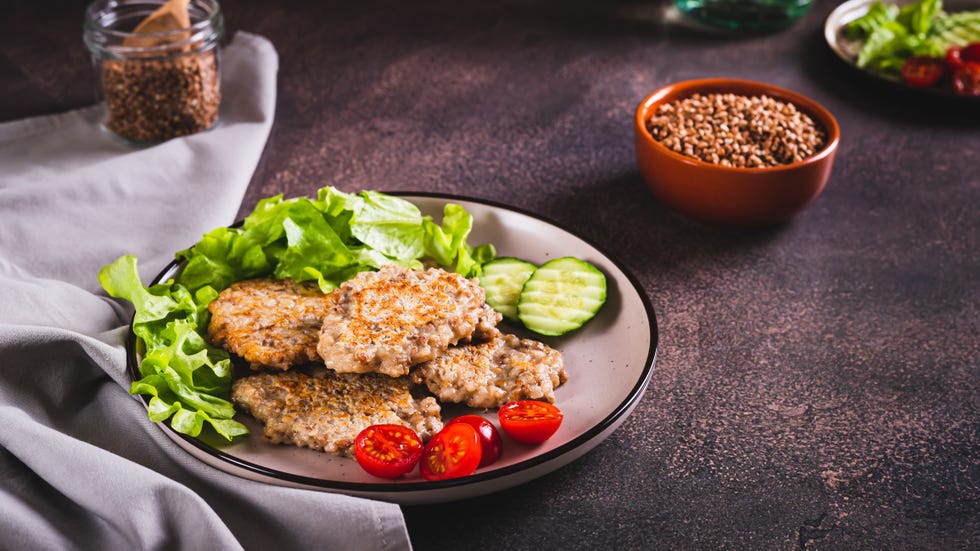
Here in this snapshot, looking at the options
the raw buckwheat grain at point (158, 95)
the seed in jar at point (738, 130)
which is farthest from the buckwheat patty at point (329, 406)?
the raw buckwheat grain at point (158, 95)

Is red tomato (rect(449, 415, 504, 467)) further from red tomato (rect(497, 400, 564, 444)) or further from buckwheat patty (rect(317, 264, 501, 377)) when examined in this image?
buckwheat patty (rect(317, 264, 501, 377))

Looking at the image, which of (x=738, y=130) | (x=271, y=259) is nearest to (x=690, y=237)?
(x=738, y=130)

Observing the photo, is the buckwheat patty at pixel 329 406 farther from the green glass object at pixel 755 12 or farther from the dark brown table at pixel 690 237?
the green glass object at pixel 755 12

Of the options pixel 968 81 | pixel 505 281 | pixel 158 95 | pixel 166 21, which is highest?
pixel 166 21

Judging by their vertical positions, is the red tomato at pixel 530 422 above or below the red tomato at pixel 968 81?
below

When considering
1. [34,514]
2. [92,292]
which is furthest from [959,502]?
[92,292]

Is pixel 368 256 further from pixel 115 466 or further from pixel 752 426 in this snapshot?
pixel 752 426

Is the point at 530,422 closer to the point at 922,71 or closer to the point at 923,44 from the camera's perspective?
the point at 922,71
